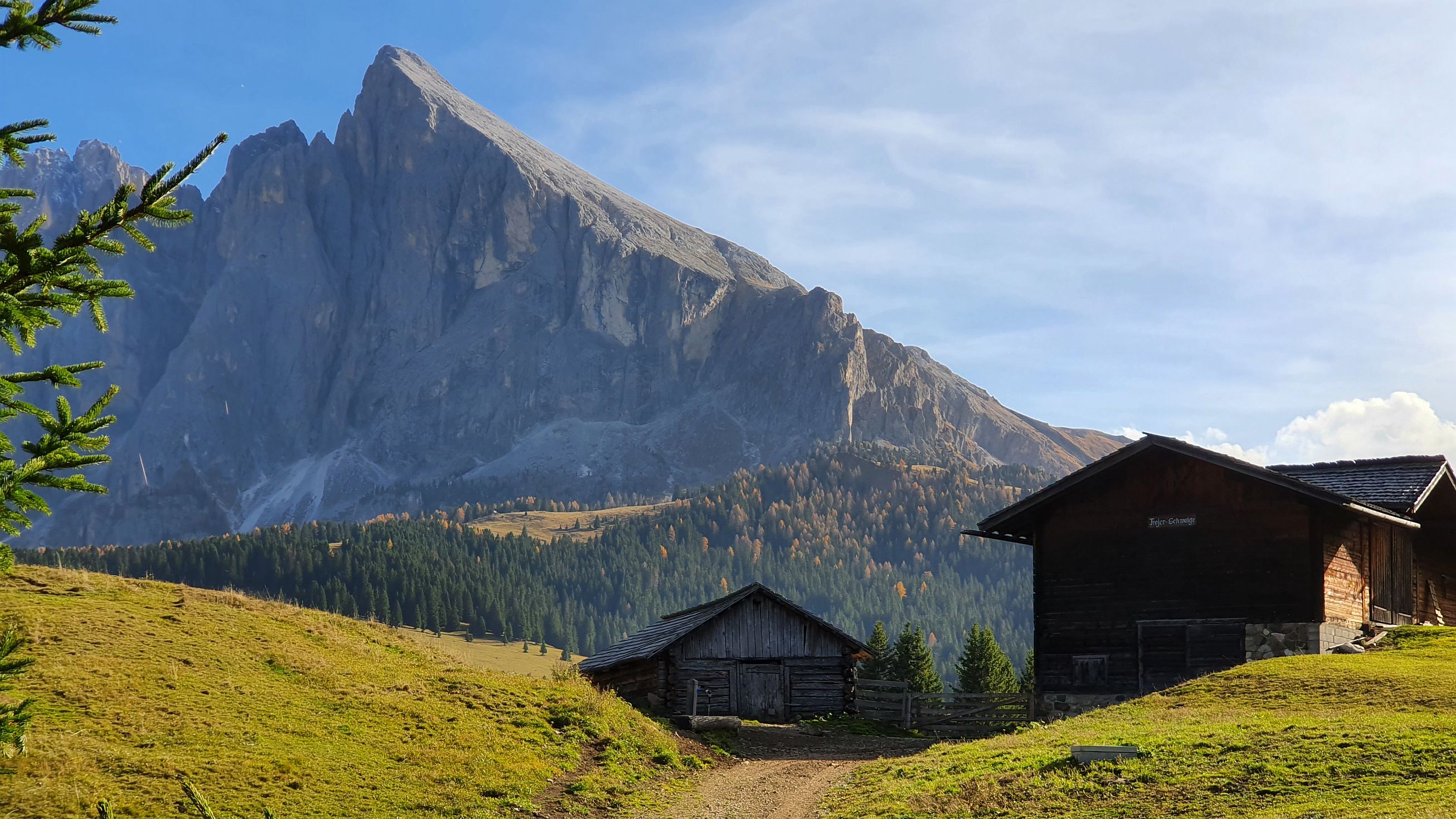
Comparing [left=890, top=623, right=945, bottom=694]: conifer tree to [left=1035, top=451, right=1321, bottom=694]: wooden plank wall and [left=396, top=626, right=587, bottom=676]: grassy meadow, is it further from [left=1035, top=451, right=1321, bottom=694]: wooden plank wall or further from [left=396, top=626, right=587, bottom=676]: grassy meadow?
[left=1035, top=451, right=1321, bottom=694]: wooden plank wall

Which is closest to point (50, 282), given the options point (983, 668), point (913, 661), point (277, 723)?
point (277, 723)

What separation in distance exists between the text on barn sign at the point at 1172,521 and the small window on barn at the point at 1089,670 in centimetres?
412

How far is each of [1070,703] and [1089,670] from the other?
1.15m

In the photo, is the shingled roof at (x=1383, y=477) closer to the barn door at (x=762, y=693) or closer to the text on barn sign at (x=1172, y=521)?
the text on barn sign at (x=1172, y=521)

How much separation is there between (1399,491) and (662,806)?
24134 mm

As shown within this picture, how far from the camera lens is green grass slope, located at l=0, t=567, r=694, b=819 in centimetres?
1894

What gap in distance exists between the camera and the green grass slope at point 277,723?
18938 millimetres

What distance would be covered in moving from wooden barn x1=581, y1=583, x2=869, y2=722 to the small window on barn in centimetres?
1149

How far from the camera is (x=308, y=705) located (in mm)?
24562

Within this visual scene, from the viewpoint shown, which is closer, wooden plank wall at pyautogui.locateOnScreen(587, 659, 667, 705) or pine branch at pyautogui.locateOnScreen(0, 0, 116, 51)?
pine branch at pyautogui.locateOnScreen(0, 0, 116, 51)

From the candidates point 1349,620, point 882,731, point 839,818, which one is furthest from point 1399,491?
point 839,818

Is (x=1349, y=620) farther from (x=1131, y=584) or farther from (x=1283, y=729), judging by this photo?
(x=1283, y=729)

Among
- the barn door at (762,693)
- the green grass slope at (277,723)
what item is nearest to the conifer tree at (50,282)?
the green grass slope at (277,723)

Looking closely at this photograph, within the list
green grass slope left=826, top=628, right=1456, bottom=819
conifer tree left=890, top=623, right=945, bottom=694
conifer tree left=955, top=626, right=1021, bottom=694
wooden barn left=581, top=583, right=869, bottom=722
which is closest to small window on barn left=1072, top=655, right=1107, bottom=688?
green grass slope left=826, top=628, right=1456, bottom=819
